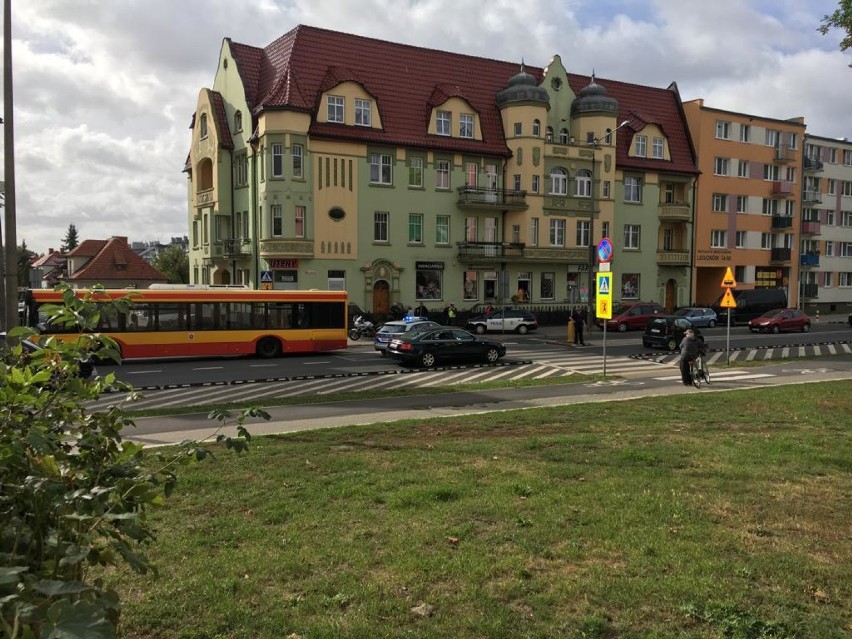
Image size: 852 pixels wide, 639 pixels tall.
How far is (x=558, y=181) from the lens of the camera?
45.8 m

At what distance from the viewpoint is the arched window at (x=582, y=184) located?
46.3 metres

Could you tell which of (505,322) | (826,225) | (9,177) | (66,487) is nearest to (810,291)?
(826,225)

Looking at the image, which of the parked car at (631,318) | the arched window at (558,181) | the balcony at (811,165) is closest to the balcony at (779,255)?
the balcony at (811,165)

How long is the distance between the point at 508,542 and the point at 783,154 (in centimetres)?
5944

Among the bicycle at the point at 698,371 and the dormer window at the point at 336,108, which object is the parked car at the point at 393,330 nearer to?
the bicycle at the point at 698,371

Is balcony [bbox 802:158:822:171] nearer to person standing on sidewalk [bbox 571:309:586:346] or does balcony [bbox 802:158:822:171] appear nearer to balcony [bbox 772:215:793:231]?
balcony [bbox 772:215:793:231]

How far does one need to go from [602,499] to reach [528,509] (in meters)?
0.88

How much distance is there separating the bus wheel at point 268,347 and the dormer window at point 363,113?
18.6 meters

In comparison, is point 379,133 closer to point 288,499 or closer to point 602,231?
point 602,231

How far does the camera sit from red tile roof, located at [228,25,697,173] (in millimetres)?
38719

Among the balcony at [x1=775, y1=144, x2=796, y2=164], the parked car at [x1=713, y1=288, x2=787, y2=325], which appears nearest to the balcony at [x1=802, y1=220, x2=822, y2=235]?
the balcony at [x1=775, y1=144, x2=796, y2=164]

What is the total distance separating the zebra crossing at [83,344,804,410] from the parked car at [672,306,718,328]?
1294 cm

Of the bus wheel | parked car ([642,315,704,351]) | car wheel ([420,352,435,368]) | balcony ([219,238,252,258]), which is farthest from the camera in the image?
balcony ([219,238,252,258])

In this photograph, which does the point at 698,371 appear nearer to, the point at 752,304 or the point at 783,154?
the point at 752,304
